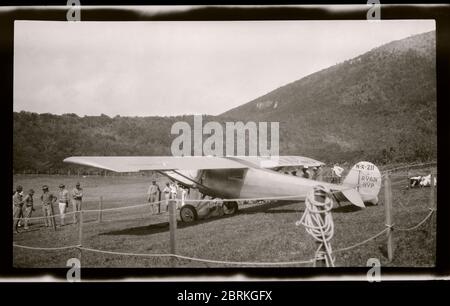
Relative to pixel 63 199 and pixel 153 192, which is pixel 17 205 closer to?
pixel 63 199

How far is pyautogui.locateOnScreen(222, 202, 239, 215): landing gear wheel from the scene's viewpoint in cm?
490

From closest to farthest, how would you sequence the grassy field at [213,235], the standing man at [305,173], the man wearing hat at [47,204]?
1. the grassy field at [213,235]
2. the man wearing hat at [47,204]
3. the standing man at [305,173]

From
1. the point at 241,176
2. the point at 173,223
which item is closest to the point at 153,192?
the point at 173,223

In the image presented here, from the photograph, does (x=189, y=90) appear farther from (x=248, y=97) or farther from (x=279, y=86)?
(x=279, y=86)

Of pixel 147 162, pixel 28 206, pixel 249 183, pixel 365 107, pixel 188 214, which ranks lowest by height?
pixel 188 214

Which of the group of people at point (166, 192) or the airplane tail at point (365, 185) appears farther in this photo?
the group of people at point (166, 192)

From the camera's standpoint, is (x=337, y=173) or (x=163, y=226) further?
(x=337, y=173)

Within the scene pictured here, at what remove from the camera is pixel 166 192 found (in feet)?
15.7

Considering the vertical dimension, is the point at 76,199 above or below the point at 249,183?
below

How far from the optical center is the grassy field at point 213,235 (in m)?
4.09

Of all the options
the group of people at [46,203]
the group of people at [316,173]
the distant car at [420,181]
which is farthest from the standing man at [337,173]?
the group of people at [46,203]

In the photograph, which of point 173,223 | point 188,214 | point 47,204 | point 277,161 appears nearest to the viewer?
point 173,223

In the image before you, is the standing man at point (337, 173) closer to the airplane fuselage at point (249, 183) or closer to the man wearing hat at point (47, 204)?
the airplane fuselage at point (249, 183)

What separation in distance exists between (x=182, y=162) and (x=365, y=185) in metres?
2.06
